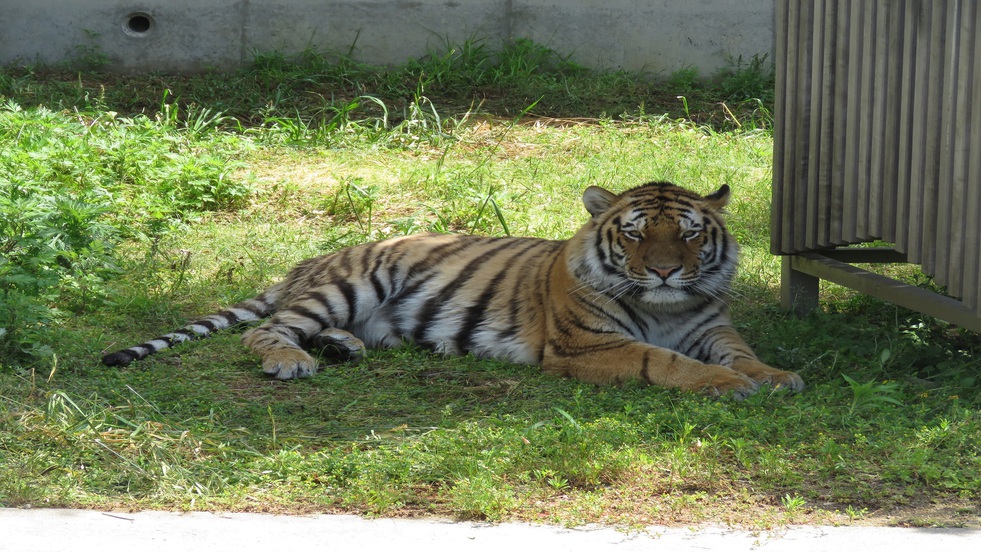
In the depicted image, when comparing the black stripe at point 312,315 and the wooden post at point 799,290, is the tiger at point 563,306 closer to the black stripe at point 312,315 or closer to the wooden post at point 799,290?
the black stripe at point 312,315

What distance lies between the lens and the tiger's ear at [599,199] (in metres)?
4.92

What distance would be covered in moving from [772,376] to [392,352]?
5.44 feet

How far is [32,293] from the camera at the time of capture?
15.7 feet

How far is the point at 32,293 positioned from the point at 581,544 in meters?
3.01

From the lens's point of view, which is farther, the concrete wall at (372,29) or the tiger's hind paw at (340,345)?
the concrete wall at (372,29)

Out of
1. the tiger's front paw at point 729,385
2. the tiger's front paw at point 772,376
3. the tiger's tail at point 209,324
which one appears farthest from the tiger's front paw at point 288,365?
the tiger's front paw at point 772,376

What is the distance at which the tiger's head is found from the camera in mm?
4621

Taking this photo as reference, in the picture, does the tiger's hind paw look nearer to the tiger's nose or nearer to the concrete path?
the tiger's nose

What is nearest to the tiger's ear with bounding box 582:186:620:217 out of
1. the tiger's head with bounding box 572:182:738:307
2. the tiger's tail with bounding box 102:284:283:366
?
the tiger's head with bounding box 572:182:738:307

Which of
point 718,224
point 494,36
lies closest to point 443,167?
point 494,36

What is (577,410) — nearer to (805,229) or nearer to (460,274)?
(460,274)

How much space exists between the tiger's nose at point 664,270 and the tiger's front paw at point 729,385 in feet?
1.79

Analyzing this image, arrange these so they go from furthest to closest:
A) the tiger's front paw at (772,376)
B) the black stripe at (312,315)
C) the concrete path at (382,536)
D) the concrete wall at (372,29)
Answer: the concrete wall at (372,29), the black stripe at (312,315), the tiger's front paw at (772,376), the concrete path at (382,536)

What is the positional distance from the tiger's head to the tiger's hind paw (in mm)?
977
